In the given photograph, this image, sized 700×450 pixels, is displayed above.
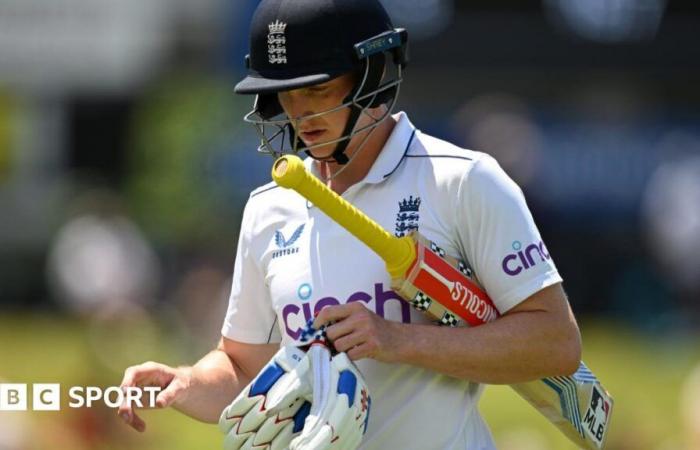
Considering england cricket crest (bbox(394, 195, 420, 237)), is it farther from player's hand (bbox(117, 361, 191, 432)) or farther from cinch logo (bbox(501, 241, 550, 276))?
player's hand (bbox(117, 361, 191, 432))

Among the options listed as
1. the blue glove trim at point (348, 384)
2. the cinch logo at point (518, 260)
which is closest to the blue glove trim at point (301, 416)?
the blue glove trim at point (348, 384)

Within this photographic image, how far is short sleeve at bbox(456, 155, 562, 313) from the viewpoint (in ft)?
12.7

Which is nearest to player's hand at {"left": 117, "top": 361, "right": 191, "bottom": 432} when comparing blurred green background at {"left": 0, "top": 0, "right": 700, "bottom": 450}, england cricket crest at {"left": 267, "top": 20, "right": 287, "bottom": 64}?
england cricket crest at {"left": 267, "top": 20, "right": 287, "bottom": 64}

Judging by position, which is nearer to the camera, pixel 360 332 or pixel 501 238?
pixel 360 332

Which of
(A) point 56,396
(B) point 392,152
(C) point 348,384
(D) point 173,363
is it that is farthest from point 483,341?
(D) point 173,363

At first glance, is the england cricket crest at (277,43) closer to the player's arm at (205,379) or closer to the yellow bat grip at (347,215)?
the yellow bat grip at (347,215)

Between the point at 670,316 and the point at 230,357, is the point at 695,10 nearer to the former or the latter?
the point at 670,316

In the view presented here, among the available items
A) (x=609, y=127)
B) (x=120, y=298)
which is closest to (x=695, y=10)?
(x=609, y=127)

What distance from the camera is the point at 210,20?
26438mm

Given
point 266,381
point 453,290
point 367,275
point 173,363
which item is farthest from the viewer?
point 173,363

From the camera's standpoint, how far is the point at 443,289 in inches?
150

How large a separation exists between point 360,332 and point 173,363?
10.3m

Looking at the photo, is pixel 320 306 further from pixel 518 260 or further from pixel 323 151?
pixel 518 260

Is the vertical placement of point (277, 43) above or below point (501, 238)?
above
